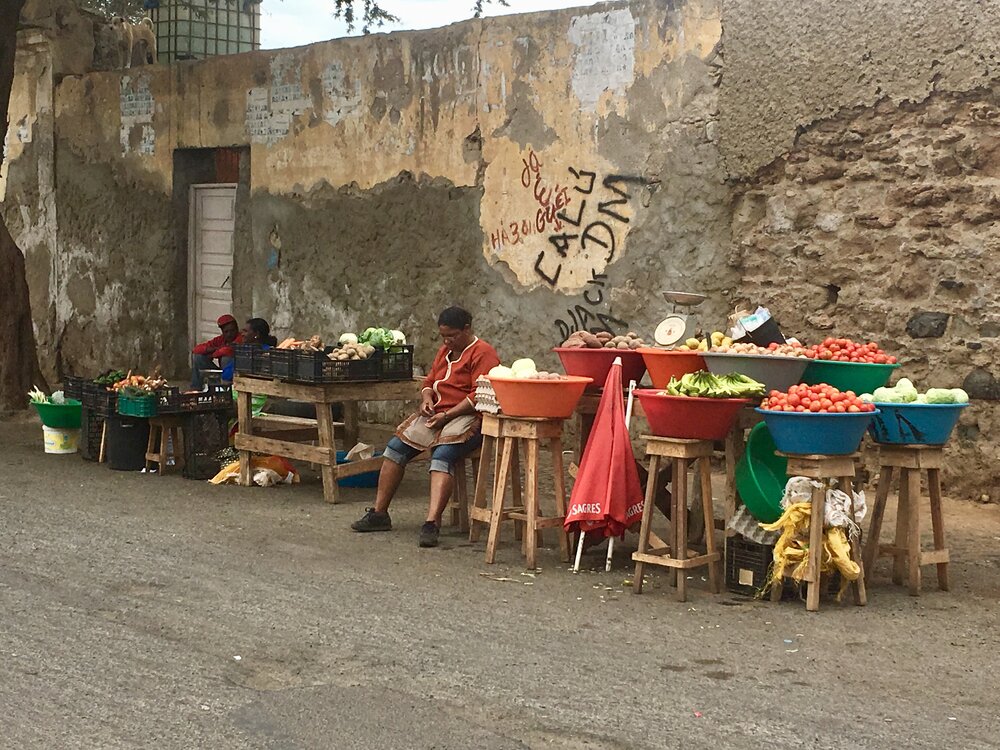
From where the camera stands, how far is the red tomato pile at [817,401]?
6484 millimetres

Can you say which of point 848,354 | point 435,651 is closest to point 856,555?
point 848,354

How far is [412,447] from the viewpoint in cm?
859

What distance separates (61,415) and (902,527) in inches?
294

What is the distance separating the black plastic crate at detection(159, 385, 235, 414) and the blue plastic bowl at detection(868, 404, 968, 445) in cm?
558

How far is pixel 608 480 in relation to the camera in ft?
24.1

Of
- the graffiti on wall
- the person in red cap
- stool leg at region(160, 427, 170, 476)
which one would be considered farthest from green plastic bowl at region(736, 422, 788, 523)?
the person in red cap

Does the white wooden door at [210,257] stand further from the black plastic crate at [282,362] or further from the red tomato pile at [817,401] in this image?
the red tomato pile at [817,401]

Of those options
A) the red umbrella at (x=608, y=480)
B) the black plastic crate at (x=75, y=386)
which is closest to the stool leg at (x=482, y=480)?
the red umbrella at (x=608, y=480)

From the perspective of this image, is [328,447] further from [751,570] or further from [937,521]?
[937,521]

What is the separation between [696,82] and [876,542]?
15.3 ft

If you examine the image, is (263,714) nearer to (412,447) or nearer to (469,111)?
(412,447)

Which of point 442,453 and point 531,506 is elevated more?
point 442,453

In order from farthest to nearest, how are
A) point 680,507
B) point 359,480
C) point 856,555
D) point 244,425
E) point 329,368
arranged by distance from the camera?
point 359,480 → point 244,425 → point 329,368 → point 680,507 → point 856,555

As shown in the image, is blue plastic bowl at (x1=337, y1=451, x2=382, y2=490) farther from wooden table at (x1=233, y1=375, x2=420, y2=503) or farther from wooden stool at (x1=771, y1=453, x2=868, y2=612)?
wooden stool at (x1=771, y1=453, x2=868, y2=612)
